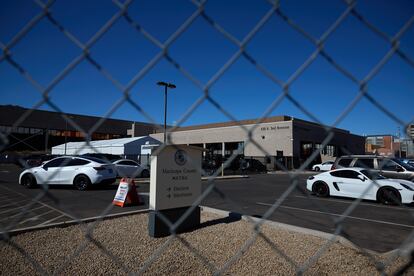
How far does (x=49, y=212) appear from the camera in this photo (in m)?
7.14

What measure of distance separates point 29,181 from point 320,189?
533 inches

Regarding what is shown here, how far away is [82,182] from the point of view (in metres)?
12.6

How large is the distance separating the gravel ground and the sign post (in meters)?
0.29

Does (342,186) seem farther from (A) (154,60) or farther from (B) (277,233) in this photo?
(A) (154,60)

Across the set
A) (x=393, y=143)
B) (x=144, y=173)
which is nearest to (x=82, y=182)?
(x=144, y=173)

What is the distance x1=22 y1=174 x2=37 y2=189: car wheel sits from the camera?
1326 cm

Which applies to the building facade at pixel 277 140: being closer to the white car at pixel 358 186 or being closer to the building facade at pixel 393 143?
the white car at pixel 358 186

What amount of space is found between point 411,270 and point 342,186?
8.79m

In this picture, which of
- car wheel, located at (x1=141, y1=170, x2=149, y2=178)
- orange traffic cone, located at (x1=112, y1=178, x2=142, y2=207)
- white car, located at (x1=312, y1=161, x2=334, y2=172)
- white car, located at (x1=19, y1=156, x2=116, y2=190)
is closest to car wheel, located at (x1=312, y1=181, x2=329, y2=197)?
orange traffic cone, located at (x1=112, y1=178, x2=142, y2=207)

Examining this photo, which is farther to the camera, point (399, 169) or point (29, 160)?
point (29, 160)

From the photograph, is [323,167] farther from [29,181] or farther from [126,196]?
[29,181]

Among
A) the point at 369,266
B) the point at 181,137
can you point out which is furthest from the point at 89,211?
the point at 181,137

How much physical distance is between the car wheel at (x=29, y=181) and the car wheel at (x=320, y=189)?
1295 centimetres

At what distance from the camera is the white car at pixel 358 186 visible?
966 centimetres
